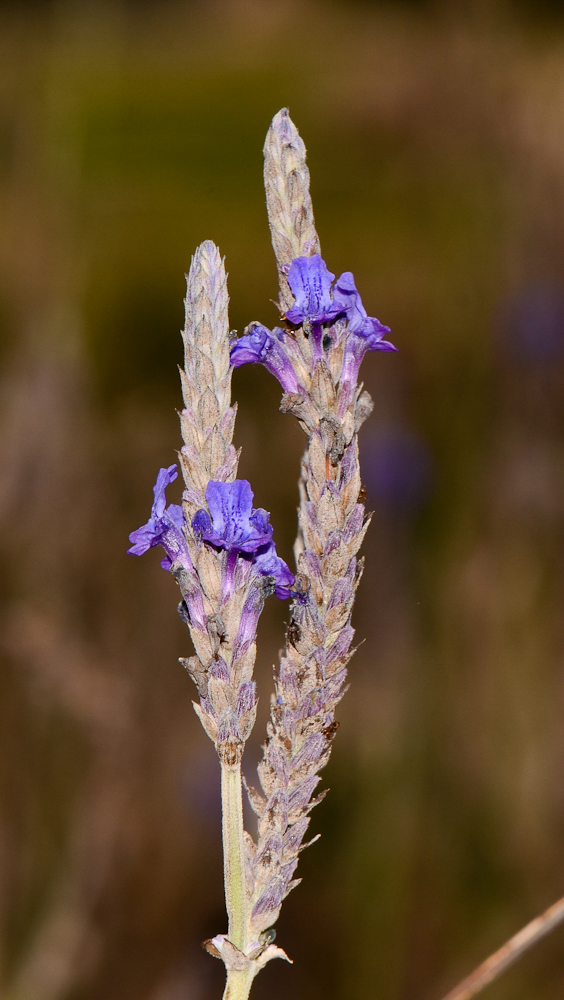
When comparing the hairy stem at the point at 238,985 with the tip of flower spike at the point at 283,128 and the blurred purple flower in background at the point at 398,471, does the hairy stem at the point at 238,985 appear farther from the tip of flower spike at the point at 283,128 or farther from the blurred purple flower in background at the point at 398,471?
the blurred purple flower in background at the point at 398,471

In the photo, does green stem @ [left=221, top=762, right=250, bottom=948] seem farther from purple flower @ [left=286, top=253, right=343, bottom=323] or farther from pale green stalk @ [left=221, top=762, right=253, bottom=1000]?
purple flower @ [left=286, top=253, right=343, bottom=323]

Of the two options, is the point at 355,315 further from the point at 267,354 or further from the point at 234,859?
the point at 234,859

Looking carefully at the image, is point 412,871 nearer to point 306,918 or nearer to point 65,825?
point 306,918

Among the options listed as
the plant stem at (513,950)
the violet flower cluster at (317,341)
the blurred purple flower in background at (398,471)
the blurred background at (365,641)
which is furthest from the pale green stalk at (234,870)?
the blurred purple flower in background at (398,471)

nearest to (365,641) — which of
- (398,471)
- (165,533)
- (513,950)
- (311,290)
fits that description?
(398,471)

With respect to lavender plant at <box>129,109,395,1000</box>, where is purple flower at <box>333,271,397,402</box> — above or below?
above

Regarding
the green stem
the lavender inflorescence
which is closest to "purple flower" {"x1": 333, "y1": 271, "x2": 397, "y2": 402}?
the lavender inflorescence
